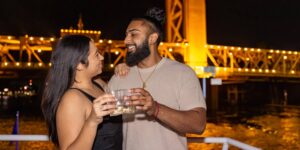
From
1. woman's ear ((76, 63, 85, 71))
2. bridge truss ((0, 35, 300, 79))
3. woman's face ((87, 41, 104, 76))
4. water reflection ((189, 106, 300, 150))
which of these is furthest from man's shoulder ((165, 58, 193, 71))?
bridge truss ((0, 35, 300, 79))

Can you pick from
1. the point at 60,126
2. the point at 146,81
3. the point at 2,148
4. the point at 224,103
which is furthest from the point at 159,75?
the point at 224,103

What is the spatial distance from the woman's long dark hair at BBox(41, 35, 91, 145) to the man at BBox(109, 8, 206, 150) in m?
0.43

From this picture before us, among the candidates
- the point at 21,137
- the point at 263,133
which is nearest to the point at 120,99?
the point at 21,137

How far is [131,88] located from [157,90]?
49 cm

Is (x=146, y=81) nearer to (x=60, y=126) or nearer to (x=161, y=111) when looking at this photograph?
(x=161, y=111)

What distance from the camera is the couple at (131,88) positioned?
7.80 feet

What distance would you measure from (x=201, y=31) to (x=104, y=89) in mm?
32430

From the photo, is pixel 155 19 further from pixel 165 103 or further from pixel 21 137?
pixel 21 137

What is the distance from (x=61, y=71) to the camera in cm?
259

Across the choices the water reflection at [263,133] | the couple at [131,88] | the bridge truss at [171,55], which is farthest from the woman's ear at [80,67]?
the bridge truss at [171,55]

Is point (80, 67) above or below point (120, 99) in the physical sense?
above

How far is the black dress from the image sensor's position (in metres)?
2.64

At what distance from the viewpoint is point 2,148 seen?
1488cm

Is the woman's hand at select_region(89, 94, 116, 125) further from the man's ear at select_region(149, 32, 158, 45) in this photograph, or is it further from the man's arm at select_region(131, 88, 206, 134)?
the man's ear at select_region(149, 32, 158, 45)
